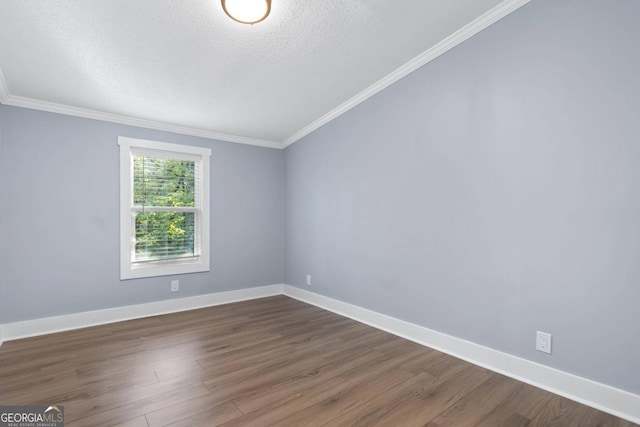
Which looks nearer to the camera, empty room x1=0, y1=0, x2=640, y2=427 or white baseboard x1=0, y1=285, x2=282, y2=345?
empty room x1=0, y1=0, x2=640, y2=427

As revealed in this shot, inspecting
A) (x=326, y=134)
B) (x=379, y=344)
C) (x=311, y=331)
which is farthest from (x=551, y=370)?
(x=326, y=134)

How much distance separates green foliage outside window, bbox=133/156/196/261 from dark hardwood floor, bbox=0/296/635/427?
38.7 inches

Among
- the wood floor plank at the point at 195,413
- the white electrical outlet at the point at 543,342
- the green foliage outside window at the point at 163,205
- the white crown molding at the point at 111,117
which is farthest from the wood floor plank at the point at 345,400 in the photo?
the white crown molding at the point at 111,117

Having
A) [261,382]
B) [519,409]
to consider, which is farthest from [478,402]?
[261,382]

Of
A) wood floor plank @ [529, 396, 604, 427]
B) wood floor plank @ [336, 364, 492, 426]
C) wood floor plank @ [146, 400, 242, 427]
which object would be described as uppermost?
wood floor plank @ [146, 400, 242, 427]

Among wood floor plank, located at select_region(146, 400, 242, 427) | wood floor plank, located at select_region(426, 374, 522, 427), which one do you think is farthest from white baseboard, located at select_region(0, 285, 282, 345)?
wood floor plank, located at select_region(426, 374, 522, 427)

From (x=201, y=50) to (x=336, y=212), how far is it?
2.17 meters

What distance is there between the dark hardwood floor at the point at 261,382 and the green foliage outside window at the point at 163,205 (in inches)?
38.7

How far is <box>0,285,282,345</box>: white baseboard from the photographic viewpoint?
114 inches

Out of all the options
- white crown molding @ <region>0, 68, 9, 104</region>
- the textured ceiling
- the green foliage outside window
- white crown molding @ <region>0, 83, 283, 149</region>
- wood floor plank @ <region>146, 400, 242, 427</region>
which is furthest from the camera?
the green foliage outside window

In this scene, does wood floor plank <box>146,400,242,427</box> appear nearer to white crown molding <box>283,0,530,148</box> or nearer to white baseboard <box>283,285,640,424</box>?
white baseboard <box>283,285,640,424</box>

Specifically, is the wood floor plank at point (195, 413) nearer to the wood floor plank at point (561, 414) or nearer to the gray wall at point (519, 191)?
Result: the wood floor plank at point (561, 414)

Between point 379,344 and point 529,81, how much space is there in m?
2.39

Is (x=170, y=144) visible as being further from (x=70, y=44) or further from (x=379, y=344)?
(x=379, y=344)
